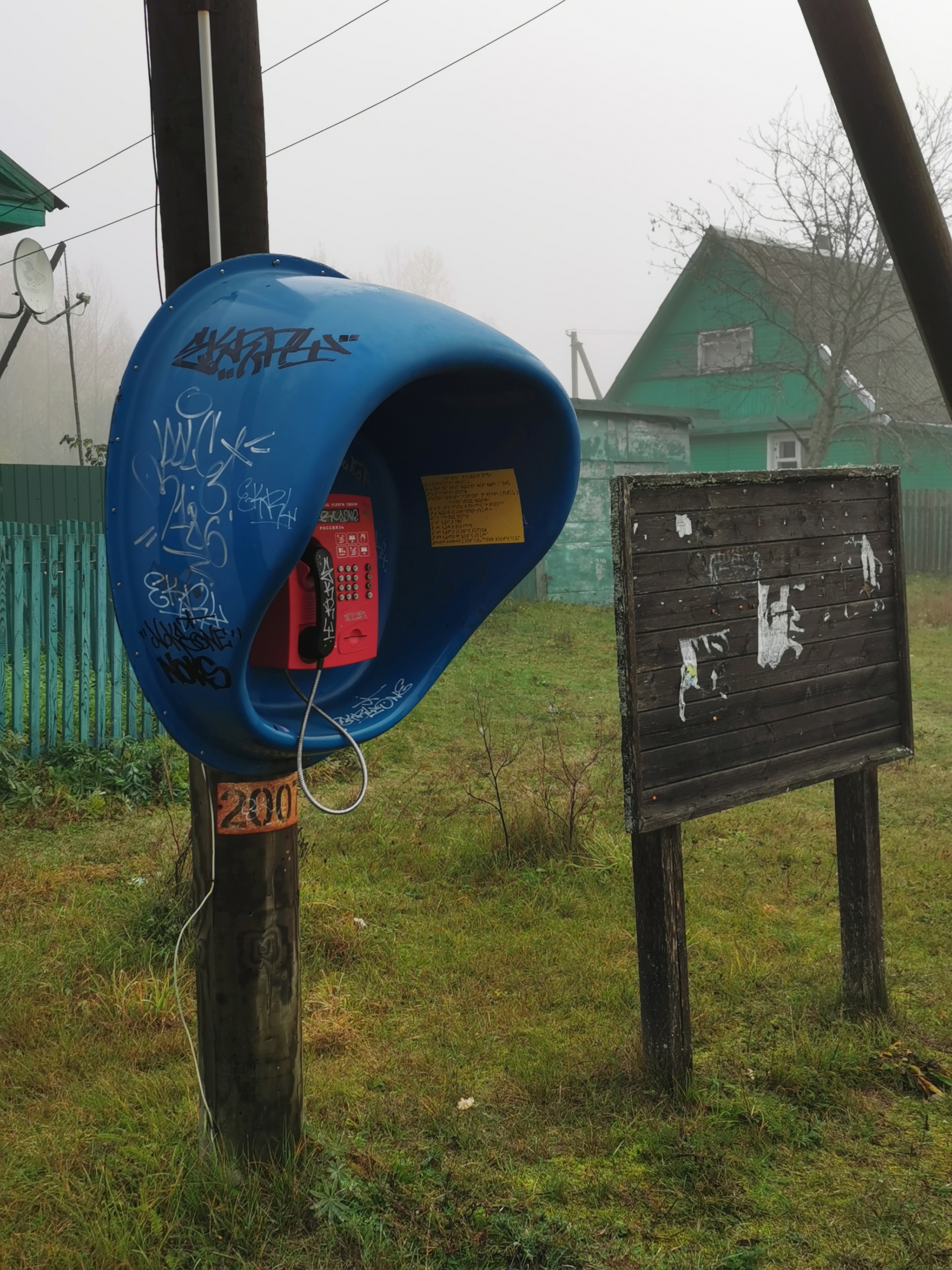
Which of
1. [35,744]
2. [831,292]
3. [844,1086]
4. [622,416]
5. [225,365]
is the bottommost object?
[844,1086]

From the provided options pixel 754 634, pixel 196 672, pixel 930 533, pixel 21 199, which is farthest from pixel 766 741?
pixel 930 533

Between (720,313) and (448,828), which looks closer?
(448,828)

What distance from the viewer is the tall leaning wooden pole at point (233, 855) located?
2.51 meters

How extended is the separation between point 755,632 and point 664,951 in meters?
1.03

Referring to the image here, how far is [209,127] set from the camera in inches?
96.2

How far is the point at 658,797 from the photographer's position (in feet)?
10.6

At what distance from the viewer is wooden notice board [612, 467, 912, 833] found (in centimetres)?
321

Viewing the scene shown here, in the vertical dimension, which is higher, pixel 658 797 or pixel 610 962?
pixel 658 797

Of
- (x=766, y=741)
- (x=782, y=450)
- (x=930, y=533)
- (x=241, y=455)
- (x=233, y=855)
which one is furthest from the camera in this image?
(x=782, y=450)

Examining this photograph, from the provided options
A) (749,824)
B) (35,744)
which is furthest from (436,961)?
(35,744)

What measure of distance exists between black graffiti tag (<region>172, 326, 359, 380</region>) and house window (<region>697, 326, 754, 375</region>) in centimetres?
2147

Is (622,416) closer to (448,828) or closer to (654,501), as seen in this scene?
(448,828)

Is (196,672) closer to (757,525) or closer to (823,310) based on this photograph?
(757,525)

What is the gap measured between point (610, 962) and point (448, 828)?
161 cm
